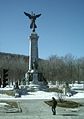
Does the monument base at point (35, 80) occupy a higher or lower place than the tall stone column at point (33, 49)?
lower

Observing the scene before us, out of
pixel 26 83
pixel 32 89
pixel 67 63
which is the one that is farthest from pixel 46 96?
pixel 67 63

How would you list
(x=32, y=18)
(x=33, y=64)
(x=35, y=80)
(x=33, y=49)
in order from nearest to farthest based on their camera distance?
(x=35, y=80) < (x=33, y=49) < (x=33, y=64) < (x=32, y=18)

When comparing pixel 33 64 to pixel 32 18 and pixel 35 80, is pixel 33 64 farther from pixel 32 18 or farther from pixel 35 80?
pixel 32 18

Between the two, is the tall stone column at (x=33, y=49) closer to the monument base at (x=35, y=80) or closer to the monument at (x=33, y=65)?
the monument at (x=33, y=65)

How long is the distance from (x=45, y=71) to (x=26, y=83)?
41.5m

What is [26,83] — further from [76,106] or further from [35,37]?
[76,106]

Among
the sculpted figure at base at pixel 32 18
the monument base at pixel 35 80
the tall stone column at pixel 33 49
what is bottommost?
the monument base at pixel 35 80

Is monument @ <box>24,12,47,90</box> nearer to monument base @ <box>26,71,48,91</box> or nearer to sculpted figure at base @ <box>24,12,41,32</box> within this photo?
monument base @ <box>26,71,48,91</box>

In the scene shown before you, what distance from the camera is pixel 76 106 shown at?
3403 centimetres

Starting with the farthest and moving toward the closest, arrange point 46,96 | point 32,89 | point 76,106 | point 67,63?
1. point 67,63
2. point 32,89
3. point 46,96
4. point 76,106

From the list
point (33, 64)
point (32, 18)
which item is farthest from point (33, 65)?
point (32, 18)

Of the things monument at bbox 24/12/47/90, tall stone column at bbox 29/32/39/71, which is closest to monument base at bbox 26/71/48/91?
monument at bbox 24/12/47/90

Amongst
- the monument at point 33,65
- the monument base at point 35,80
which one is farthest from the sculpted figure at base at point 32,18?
the monument base at point 35,80

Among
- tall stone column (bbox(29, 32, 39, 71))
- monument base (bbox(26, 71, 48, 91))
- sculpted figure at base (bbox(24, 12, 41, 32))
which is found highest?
sculpted figure at base (bbox(24, 12, 41, 32))
